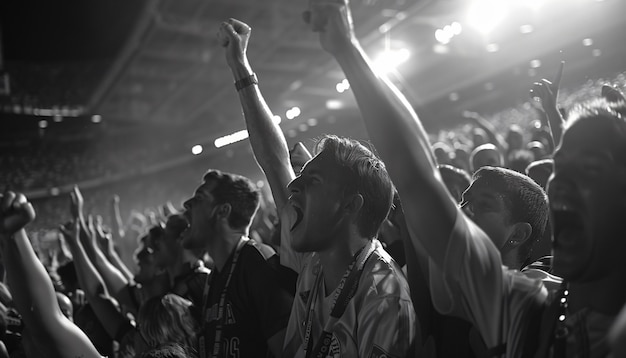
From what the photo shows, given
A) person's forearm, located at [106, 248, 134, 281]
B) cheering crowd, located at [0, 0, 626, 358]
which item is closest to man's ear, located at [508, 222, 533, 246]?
cheering crowd, located at [0, 0, 626, 358]

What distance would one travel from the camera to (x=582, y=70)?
832 cm

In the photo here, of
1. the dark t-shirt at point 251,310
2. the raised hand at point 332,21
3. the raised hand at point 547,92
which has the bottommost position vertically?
the dark t-shirt at point 251,310

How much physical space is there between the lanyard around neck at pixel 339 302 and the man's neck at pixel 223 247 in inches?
34.2

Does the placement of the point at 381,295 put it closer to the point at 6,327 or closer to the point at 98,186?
the point at 6,327

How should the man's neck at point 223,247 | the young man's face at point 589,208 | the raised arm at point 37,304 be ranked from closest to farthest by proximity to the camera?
the young man's face at point 589,208, the raised arm at point 37,304, the man's neck at point 223,247

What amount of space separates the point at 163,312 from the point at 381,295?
110 centimetres

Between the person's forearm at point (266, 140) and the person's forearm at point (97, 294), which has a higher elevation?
the person's forearm at point (266, 140)

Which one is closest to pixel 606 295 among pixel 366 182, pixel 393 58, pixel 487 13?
pixel 366 182

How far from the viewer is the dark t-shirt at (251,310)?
92.6 inches

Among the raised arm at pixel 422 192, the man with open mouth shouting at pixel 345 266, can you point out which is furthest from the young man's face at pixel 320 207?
the raised arm at pixel 422 192

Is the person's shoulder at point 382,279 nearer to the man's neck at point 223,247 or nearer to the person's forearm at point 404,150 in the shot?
the person's forearm at point 404,150

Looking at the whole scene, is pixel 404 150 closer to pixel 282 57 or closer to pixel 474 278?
pixel 474 278

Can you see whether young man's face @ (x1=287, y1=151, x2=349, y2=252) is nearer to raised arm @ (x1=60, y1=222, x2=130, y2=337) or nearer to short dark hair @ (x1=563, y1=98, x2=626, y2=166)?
short dark hair @ (x1=563, y1=98, x2=626, y2=166)

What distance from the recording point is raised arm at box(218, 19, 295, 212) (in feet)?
8.44
